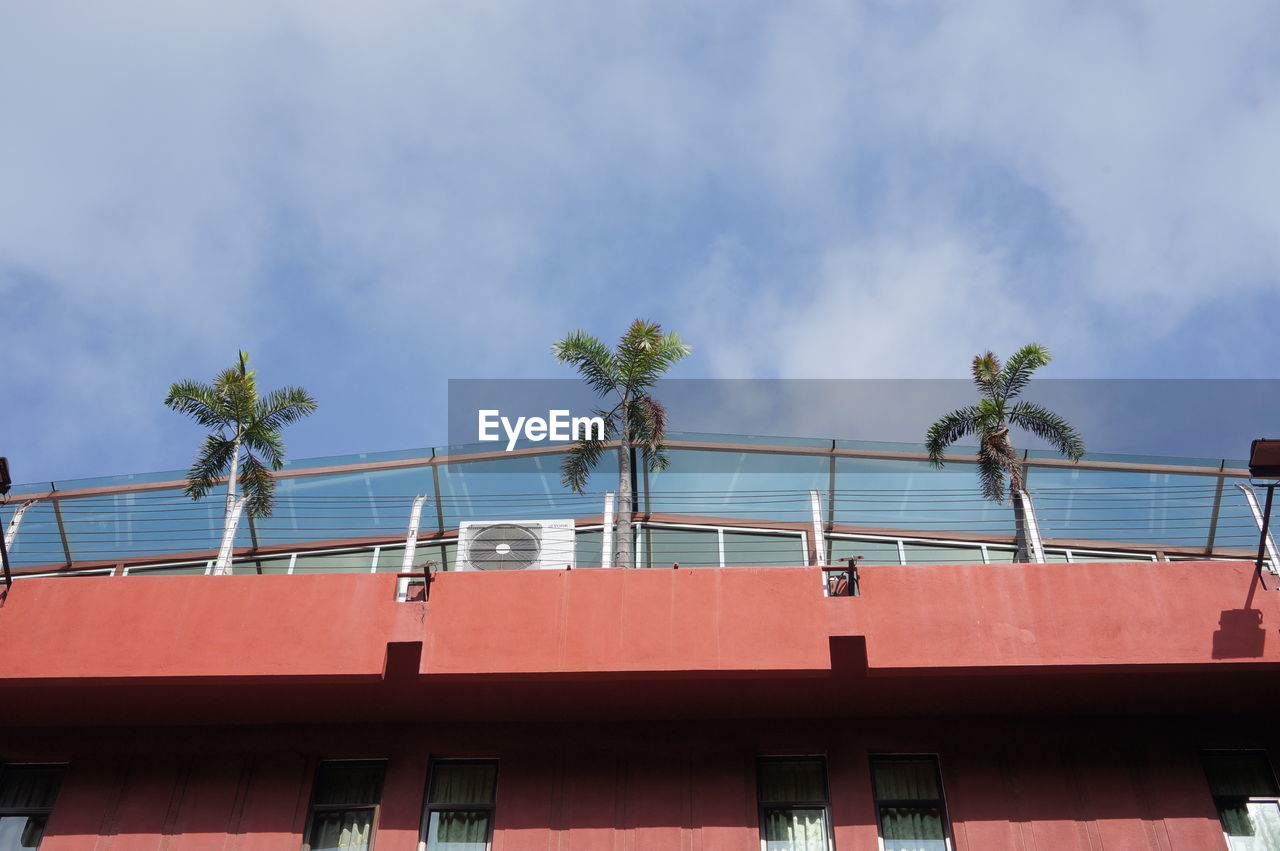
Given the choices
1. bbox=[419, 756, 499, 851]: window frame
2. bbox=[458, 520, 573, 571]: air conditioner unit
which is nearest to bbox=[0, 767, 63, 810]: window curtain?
bbox=[419, 756, 499, 851]: window frame

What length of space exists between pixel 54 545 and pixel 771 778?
11.2m

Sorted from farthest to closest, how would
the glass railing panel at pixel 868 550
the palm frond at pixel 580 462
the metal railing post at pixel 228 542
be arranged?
1. the palm frond at pixel 580 462
2. the glass railing panel at pixel 868 550
3. the metal railing post at pixel 228 542

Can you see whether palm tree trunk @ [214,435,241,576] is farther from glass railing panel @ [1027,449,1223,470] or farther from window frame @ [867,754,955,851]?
glass railing panel @ [1027,449,1223,470]

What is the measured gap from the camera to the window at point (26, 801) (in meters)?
9.27

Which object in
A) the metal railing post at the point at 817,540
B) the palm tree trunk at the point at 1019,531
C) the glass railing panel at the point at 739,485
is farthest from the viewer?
the glass railing panel at the point at 739,485

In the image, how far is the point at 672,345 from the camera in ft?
56.5

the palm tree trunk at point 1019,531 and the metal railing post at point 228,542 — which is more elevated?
the palm tree trunk at point 1019,531

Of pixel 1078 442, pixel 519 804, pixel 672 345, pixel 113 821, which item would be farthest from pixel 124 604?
pixel 1078 442

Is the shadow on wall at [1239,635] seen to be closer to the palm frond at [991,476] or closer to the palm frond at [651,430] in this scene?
the palm frond at [991,476]

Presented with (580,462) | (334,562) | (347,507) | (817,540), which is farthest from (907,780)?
(347,507)

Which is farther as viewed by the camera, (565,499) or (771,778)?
(565,499)

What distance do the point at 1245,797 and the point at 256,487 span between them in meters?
14.1

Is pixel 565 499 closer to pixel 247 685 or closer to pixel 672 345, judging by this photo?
pixel 672 345

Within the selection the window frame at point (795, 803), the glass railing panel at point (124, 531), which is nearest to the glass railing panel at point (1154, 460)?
the window frame at point (795, 803)
